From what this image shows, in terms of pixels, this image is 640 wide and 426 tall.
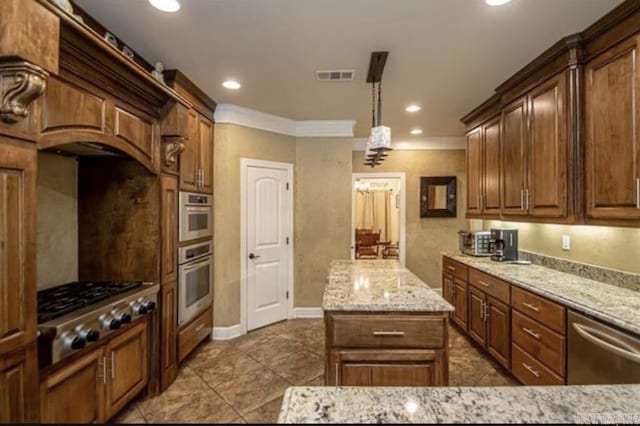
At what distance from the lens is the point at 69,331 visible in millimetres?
1798

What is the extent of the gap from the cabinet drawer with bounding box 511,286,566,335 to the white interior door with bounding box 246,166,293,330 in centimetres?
272

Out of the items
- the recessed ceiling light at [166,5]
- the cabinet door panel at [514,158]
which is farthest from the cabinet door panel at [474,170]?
the recessed ceiling light at [166,5]

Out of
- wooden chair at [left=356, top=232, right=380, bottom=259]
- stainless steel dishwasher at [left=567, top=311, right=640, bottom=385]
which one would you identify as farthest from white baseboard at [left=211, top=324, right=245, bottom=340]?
wooden chair at [left=356, top=232, right=380, bottom=259]

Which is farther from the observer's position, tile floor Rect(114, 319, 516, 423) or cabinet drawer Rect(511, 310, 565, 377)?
tile floor Rect(114, 319, 516, 423)

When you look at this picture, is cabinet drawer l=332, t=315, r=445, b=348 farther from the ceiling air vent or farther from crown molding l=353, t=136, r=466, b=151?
crown molding l=353, t=136, r=466, b=151

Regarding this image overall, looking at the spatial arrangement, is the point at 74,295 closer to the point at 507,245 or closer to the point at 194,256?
the point at 194,256

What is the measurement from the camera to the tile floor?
2510 mm

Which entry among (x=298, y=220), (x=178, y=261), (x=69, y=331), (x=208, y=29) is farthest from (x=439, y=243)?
(x=69, y=331)

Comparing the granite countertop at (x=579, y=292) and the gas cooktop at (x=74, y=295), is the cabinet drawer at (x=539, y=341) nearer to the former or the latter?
the granite countertop at (x=579, y=292)

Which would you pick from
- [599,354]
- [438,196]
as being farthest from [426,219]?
[599,354]

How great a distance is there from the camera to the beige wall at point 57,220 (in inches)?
92.2

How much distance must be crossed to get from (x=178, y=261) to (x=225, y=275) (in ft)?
3.28

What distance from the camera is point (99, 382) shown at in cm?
210

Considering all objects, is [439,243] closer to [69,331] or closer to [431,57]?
[431,57]
